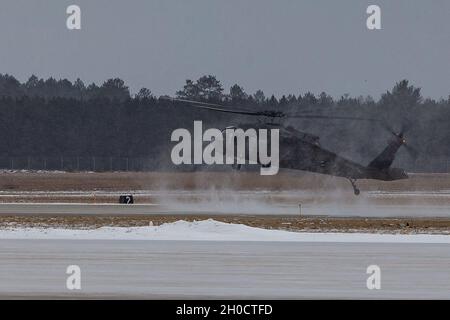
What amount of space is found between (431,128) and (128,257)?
45382 mm

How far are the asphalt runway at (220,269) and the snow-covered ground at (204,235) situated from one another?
1.51 m

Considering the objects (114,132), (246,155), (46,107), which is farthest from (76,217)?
(46,107)

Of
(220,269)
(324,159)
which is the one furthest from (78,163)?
(220,269)

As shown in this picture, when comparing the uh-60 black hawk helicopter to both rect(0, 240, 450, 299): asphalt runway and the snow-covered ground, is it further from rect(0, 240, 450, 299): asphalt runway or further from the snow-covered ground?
rect(0, 240, 450, 299): asphalt runway

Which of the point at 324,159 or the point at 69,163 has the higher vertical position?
the point at 69,163

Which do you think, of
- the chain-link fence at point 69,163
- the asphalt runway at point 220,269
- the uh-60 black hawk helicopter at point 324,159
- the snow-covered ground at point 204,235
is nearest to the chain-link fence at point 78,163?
the chain-link fence at point 69,163

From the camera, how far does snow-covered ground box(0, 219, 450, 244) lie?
37531mm

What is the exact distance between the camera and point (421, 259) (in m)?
30.7

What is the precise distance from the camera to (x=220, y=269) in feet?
90.6

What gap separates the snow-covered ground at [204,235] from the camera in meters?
37.5

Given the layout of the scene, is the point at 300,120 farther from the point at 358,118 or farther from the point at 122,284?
the point at 122,284

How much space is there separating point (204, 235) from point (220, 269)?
10.9 metres

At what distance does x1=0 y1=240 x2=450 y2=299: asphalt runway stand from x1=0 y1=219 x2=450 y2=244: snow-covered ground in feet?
4.96

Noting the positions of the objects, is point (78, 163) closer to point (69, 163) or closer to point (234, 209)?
point (69, 163)
